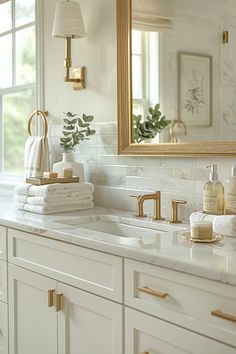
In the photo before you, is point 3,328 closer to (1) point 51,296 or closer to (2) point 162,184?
(1) point 51,296

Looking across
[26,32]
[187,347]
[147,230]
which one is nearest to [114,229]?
[147,230]

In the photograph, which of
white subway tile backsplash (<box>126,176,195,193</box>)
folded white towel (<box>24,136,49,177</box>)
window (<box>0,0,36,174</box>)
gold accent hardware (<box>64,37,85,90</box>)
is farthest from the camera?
window (<box>0,0,36,174</box>)

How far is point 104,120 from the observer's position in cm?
268

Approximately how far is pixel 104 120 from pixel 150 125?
0.40 meters

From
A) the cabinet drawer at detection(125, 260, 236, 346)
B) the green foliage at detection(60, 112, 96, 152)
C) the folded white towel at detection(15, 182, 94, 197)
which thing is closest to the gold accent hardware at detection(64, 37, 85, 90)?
the green foliage at detection(60, 112, 96, 152)

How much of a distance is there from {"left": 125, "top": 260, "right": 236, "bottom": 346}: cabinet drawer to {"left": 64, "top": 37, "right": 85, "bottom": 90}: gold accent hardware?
1452mm

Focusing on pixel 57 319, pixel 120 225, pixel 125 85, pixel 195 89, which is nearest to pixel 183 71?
pixel 195 89

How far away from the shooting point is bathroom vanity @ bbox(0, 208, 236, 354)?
54.1 inches

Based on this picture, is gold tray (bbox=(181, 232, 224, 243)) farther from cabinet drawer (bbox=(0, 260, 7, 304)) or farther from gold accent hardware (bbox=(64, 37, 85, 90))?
gold accent hardware (bbox=(64, 37, 85, 90))

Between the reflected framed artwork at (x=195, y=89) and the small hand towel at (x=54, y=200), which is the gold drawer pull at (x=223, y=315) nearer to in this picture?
the reflected framed artwork at (x=195, y=89)

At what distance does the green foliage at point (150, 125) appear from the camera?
2.29 m

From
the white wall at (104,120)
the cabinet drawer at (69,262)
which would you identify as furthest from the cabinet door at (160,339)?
the white wall at (104,120)

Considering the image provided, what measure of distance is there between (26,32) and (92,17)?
78cm

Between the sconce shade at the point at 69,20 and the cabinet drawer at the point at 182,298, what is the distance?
152cm
